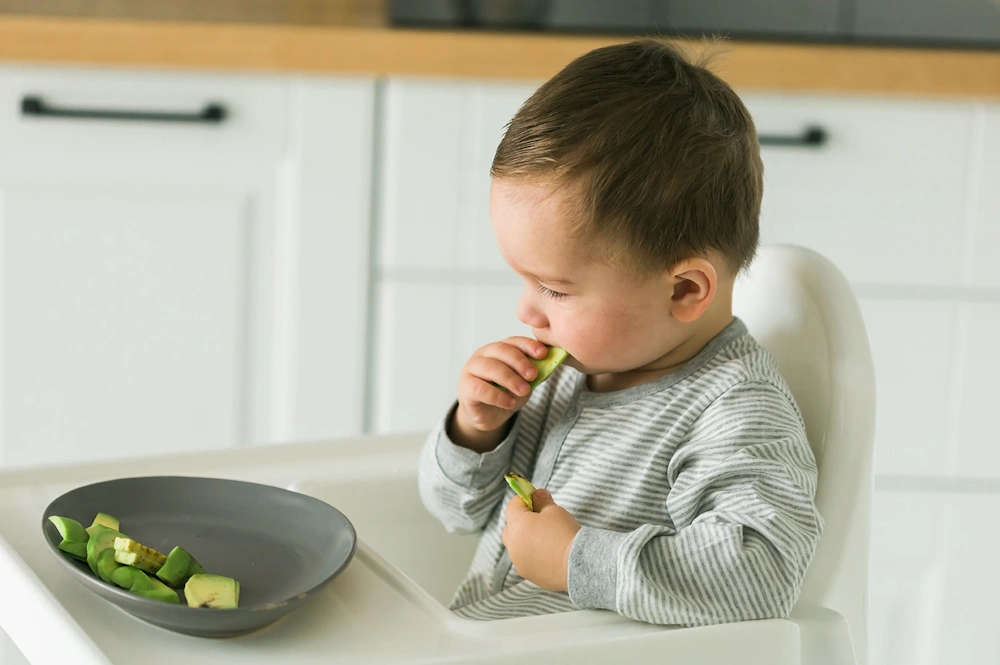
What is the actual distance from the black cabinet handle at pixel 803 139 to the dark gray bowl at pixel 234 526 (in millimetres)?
956

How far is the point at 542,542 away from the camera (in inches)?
28.3

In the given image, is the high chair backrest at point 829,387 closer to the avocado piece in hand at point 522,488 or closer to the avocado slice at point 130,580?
the avocado piece in hand at point 522,488

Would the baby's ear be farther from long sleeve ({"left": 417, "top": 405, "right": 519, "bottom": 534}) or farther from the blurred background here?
the blurred background

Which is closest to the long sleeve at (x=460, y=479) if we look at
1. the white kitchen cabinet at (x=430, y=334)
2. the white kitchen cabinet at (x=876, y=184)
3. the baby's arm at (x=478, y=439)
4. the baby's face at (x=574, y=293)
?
the baby's arm at (x=478, y=439)

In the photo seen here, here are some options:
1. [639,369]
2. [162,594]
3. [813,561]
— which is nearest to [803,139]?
[639,369]

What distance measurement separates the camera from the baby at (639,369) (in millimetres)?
688

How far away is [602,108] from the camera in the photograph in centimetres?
76

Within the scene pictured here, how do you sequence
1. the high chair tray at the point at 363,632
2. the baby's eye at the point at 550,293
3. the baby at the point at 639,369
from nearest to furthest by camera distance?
the high chair tray at the point at 363,632 < the baby at the point at 639,369 < the baby's eye at the point at 550,293

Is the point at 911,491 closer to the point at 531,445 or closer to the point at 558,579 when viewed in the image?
the point at 531,445

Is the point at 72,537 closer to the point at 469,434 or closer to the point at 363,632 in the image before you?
the point at 363,632

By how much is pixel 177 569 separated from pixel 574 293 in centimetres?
31

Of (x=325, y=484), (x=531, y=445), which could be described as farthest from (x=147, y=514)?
(x=531, y=445)

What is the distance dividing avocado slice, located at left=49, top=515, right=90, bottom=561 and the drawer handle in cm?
90

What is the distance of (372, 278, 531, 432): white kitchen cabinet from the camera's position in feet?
5.03
